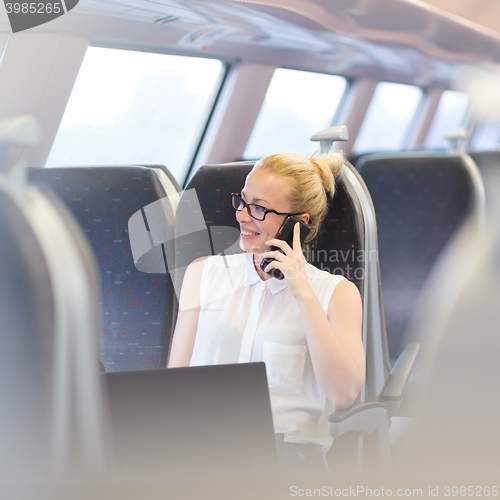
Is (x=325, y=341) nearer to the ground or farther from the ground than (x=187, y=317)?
nearer to the ground

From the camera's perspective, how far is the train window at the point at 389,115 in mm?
1028

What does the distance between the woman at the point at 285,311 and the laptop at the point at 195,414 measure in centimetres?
37

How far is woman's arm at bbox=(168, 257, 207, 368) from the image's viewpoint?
108cm

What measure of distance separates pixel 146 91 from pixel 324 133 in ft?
1.36

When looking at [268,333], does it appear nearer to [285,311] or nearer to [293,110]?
[285,311]

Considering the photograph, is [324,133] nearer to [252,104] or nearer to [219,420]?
[252,104]

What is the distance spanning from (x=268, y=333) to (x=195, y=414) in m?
0.53

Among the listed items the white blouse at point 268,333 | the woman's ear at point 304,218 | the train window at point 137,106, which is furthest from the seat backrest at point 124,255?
the woman's ear at point 304,218

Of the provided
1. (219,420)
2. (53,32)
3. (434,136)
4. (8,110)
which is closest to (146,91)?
(53,32)

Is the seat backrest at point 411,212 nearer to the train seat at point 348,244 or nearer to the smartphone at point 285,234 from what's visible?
the train seat at point 348,244

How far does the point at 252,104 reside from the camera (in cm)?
110

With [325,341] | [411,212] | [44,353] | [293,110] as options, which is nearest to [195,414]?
[44,353]

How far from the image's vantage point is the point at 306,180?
1081 mm

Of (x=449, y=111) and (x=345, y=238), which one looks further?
(x=345, y=238)
